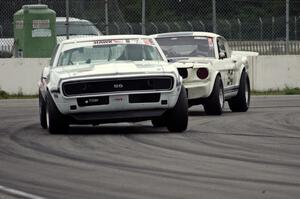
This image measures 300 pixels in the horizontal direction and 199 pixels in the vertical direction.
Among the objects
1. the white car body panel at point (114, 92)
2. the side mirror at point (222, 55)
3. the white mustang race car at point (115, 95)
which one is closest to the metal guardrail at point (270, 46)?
the side mirror at point (222, 55)

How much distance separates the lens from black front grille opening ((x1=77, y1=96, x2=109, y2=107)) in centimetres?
1444

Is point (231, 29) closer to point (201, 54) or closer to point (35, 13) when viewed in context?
point (35, 13)

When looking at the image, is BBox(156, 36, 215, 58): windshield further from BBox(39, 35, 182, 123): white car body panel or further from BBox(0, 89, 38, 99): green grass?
BBox(0, 89, 38, 99): green grass

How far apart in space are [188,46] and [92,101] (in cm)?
522

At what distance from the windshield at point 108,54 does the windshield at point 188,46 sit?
3.14 m

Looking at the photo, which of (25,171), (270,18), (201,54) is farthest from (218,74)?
(270,18)

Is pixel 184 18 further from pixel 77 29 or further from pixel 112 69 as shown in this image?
pixel 112 69

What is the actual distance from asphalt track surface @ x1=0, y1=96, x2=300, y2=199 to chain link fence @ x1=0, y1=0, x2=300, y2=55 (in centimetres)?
1130

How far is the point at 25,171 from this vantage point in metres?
10.9

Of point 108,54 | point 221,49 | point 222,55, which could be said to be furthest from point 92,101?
point 221,49

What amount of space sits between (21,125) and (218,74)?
3.71m

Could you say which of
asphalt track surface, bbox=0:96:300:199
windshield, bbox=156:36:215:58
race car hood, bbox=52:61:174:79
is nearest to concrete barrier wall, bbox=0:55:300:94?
windshield, bbox=156:36:215:58

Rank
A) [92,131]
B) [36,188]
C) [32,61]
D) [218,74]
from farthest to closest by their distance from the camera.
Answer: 1. [32,61]
2. [218,74]
3. [92,131]
4. [36,188]

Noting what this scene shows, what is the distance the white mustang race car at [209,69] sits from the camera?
59.2 feet
